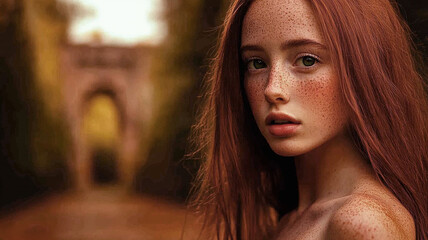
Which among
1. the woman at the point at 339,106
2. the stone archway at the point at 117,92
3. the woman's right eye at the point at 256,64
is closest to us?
the woman at the point at 339,106

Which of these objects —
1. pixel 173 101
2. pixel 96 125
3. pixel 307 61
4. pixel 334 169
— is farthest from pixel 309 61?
pixel 96 125

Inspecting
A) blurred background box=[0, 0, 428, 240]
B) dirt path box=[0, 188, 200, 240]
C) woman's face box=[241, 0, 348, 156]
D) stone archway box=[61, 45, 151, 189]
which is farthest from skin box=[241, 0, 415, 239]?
stone archway box=[61, 45, 151, 189]

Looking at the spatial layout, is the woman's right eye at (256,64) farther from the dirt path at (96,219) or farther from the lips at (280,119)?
the dirt path at (96,219)

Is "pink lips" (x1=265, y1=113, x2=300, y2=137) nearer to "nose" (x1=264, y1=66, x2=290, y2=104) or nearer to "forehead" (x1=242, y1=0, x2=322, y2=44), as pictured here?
"nose" (x1=264, y1=66, x2=290, y2=104)

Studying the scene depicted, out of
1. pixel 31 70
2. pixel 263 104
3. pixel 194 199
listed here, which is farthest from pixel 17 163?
pixel 263 104

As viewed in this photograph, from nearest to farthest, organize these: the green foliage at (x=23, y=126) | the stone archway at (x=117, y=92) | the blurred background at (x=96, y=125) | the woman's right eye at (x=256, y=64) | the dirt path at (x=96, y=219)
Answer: the woman's right eye at (x=256, y=64), the green foliage at (x=23, y=126), the blurred background at (x=96, y=125), the dirt path at (x=96, y=219), the stone archway at (x=117, y=92)

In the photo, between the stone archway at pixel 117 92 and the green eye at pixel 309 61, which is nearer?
the green eye at pixel 309 61

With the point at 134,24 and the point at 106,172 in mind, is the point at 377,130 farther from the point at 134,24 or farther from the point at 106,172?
the point at 106,172

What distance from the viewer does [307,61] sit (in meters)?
1.23

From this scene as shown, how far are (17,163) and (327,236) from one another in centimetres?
348

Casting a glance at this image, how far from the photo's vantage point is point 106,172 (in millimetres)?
4785

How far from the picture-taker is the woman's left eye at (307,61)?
4.02ft

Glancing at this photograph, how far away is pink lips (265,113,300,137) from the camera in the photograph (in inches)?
48.7

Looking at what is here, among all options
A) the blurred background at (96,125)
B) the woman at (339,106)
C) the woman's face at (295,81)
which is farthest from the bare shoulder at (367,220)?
the blurred background at (96,125)
